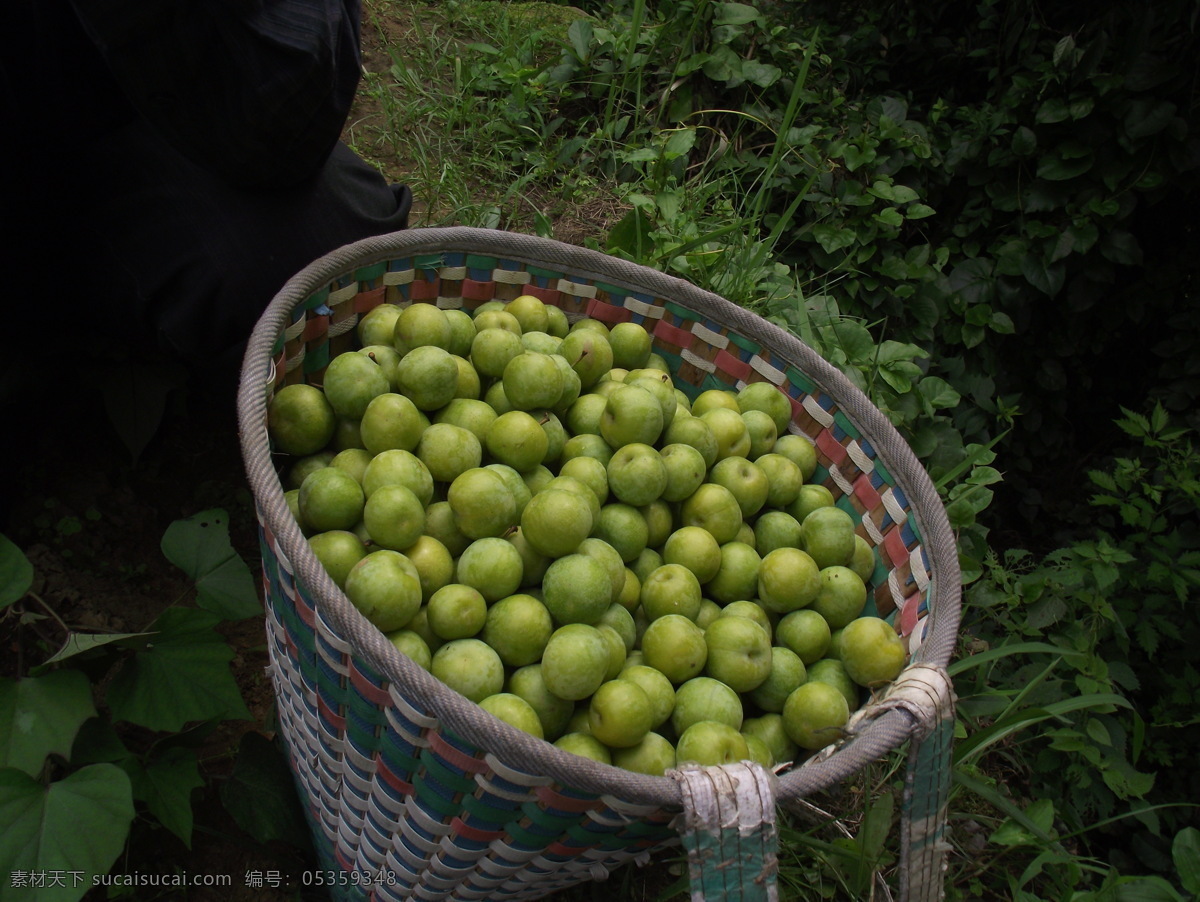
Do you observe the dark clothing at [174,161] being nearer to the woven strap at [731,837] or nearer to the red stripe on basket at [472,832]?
the red stripe on basket at [472,832]

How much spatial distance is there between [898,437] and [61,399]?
235cm

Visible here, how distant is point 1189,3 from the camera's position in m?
3.56

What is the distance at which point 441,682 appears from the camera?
4.05ft

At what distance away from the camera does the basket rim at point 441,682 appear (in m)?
1.18

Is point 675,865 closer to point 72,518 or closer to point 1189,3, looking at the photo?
point 72,518

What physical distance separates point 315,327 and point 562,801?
4.21 ft

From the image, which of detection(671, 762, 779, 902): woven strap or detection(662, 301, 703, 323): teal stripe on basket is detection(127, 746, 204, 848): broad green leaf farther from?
detection(662, 301, 703, 323): teal stripe on basket

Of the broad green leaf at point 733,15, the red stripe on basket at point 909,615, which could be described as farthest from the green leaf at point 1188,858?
the broad green leaf at point 733,15

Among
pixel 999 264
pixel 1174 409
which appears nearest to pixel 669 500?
pixel 999 264

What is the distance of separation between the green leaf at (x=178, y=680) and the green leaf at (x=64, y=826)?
0.17 m

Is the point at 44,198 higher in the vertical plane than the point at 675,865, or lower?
higher

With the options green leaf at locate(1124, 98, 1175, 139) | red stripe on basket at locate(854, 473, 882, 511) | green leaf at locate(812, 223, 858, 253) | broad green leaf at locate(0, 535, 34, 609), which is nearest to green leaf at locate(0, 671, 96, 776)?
broad green leaf at locate(0, 535, 34, 609)

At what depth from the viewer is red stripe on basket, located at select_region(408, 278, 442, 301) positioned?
2209 millimetres

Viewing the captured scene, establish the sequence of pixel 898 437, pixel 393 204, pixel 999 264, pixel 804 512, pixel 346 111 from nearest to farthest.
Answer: pixel 346 111
pixel 898 437
pixel 804 512
pixel 393 204
pixel 999 264
